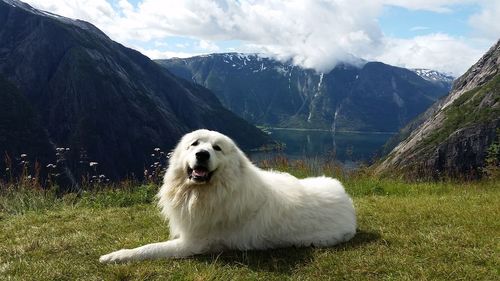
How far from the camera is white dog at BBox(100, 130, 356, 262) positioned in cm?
646

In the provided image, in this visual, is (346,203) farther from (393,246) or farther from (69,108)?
(69,108)

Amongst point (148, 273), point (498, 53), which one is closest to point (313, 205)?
point (148, 273)

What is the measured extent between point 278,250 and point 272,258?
0.44 meters

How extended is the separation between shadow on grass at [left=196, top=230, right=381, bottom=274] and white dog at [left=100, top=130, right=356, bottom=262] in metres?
0.16

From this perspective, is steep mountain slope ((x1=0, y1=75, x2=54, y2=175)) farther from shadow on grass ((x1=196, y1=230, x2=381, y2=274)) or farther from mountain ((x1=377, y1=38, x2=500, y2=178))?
shadow on grass ((x1=196, y1=230, x2=381, y2=274))

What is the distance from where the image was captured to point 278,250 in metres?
6.77

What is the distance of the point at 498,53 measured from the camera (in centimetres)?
19550

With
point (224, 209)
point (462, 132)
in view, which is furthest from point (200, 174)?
point (462, 132)

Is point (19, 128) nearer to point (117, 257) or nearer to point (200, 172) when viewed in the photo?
point (117, 257)

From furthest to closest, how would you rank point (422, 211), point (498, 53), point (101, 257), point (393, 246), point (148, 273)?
point (498, 53) < point (422, 211) < point (393, 246) < point (101, 257) < point (148, 273)

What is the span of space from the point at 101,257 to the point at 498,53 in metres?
221

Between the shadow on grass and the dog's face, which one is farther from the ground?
the dog's face

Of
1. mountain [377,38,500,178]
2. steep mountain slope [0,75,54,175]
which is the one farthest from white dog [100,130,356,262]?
steep mountain slope [0,75,54,175]

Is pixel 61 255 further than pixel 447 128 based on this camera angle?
No
